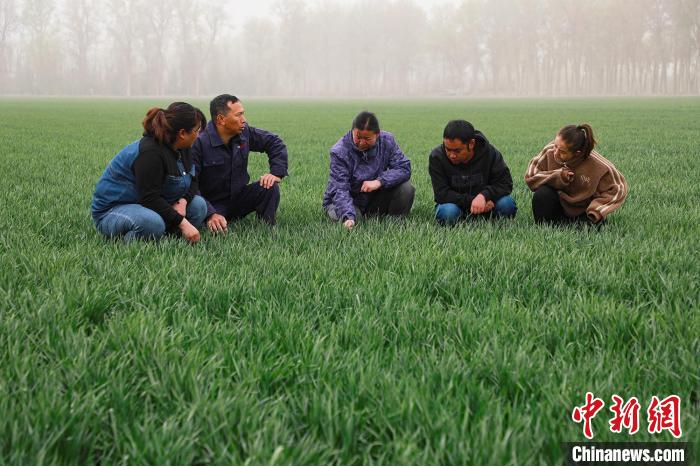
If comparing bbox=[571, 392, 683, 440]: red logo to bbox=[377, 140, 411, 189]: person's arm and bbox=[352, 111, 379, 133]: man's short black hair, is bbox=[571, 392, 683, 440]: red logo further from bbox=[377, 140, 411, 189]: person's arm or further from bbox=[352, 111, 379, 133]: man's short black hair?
bbox=[377, 140, 411, 189]: person's arm

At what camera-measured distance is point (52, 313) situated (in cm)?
306

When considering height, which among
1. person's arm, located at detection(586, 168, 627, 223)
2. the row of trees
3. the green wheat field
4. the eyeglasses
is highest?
the row of trees

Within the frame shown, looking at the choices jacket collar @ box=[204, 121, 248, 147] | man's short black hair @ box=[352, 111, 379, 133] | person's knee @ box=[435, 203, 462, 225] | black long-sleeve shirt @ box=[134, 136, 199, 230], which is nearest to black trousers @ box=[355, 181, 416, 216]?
person's knee @ box=[435, 203, 462, 225]

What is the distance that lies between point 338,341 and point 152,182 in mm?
2533

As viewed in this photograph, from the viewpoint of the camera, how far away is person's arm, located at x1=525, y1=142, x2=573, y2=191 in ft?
18.2

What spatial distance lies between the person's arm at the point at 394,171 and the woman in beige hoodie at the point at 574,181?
122cm

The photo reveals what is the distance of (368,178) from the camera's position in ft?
20.7

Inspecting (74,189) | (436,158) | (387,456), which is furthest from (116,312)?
(74,189)

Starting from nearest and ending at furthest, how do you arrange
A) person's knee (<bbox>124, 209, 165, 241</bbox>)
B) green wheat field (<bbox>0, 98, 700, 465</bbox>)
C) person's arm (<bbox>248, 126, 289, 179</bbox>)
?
1. green wheat field (<bbox>0, 98, 700, 465</bbox>)
2. person's knee (<bbox>124, 209, 165, 241</bbox>)
3. person's arm (<bbox>248, 126, 289, 179</bbox>)

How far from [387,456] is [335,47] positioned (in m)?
100

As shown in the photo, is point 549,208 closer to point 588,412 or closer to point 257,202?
point 257,202

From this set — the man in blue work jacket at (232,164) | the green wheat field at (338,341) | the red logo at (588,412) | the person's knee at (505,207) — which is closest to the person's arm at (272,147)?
the man in blue work jacket at (232,164)

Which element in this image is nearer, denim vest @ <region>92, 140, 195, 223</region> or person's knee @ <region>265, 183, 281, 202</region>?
denim vest @ <region>92, 140, 195, 223</region>

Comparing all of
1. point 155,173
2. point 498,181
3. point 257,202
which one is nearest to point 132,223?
point 155,173
